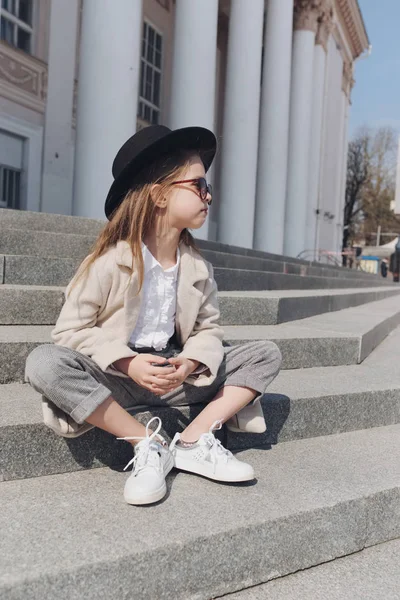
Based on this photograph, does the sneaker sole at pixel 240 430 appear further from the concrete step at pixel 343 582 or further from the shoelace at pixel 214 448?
the concrete step at pixel 343 582

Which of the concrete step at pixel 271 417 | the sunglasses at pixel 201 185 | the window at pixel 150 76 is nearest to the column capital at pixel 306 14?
the window at pixel 150 76

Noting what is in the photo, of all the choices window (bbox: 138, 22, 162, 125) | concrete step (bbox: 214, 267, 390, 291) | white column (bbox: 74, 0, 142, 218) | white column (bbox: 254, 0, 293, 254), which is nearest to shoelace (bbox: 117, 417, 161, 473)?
concrete step (bbox: 214, 267, 390, 291)

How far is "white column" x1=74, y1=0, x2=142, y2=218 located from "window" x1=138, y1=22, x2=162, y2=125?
758cm

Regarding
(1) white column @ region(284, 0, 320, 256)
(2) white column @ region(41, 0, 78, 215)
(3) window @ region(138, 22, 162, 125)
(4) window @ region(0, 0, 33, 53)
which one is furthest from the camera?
(1) white column @ region(284, 0, 320, 256)

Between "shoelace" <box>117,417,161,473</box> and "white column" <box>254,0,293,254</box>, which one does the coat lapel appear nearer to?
"shoelace" <box>117,417,161,473</box>

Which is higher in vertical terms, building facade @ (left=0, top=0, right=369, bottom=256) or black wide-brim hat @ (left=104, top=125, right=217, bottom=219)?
building facade @ (left=0, top=0, right=369, bottom=256)

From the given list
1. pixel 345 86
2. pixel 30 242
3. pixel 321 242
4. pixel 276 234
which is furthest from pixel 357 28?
pixel 30 242

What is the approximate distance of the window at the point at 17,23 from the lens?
11.0 m

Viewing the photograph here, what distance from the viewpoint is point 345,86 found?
97.4 feet

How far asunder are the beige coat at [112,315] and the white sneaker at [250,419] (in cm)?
22

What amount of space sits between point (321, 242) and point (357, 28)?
998cm

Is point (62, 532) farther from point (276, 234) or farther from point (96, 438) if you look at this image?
point (276, 234)

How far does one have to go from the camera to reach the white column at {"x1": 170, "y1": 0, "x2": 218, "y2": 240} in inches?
401

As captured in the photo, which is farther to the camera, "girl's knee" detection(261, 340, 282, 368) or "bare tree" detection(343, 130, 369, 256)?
"bare tree" detection(343, 130, 369, 256)
